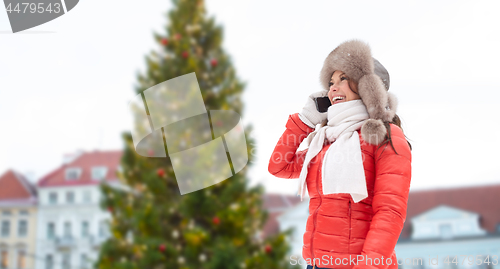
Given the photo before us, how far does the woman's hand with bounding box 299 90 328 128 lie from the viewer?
991mm

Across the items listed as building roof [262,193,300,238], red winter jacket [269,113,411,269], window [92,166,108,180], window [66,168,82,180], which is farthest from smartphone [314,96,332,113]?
window [66,168,82,180]

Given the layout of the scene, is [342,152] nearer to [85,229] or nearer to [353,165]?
[353,165]

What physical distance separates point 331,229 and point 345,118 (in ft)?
0.82

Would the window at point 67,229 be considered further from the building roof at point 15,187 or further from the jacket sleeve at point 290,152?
the jacket sleeve at point 290,152

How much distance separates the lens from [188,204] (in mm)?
3117

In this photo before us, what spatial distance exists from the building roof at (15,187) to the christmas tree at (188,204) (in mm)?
12942

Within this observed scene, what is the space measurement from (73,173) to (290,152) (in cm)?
1393

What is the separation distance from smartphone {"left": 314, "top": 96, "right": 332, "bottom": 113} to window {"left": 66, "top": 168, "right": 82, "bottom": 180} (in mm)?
13652

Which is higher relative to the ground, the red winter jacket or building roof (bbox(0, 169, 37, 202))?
building roof (bbox(0, 169, 37, 202))

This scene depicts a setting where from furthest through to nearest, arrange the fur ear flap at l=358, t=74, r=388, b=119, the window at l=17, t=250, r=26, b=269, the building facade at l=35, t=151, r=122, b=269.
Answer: the window at l=17, t=250, r=26, b=269
the building facade at l=35, t=151, r=122, b=269
the fur ear flap at l=358, t=74, r=388, b=119

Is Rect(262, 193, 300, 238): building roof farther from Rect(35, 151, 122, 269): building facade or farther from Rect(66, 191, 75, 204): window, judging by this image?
Rect(66, 191, 75, 204): window

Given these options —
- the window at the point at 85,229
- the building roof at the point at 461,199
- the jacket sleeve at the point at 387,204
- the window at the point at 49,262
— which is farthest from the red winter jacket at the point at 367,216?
the window at the point at 49,262

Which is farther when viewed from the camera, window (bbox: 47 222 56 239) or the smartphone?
window (bbox: 47 222 56 239)

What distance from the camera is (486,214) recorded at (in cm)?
1296
